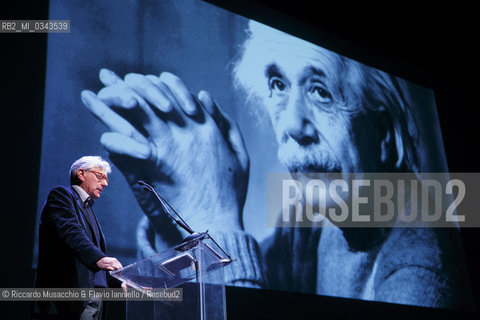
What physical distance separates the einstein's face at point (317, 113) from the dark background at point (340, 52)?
32 centimetres

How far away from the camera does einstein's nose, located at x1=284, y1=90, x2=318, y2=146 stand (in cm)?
447

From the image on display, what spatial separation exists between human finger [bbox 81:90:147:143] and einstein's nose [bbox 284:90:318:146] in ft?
4.71

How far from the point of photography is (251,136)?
419 centimetres

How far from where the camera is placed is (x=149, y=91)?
3.69 meters

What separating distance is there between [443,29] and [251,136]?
10.6ft

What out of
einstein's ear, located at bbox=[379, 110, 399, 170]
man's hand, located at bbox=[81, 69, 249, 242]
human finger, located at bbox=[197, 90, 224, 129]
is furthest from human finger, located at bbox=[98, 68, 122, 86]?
einstein's ear, located at bbox=[379, 110, 399, 170]

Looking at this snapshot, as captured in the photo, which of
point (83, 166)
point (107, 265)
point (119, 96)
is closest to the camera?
point (107, 265)

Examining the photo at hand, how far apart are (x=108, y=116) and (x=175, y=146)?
Answer: 507mm

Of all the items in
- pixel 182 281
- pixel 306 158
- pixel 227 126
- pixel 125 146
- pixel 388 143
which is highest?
pixel 388 143

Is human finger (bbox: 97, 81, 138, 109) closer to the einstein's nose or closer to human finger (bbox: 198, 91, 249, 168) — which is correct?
human finger (bbox: 198, 91, 249, 168)

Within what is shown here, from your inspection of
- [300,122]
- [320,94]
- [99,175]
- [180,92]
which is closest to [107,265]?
[99,175]

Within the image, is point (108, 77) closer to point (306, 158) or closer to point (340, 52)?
point (306, 158)

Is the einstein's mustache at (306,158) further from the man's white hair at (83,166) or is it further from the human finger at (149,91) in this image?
the man's white hair at (83,166)

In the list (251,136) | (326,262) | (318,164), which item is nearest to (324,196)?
(318,164)
